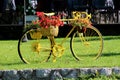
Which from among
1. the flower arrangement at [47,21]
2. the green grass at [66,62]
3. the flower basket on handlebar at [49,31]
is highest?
the flower arrangement at [47,21]

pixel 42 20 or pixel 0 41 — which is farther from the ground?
pixel 42 20

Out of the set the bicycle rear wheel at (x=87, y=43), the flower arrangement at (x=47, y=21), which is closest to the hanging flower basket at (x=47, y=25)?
the flower arrangement at (x=47, y=21)

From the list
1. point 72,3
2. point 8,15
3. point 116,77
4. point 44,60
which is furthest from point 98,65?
point 72,3

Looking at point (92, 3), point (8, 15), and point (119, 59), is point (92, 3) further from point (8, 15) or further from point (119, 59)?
point (119, 59)

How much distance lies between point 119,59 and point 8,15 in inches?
379

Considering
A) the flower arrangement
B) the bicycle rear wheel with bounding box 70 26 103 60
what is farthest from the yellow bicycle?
the flower arrangement

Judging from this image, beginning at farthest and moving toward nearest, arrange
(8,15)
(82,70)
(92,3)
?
1. (92,3)
2. (8,15)
3. (82,70)

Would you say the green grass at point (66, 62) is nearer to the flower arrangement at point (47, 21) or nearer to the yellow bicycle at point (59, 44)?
the yellow bicycle at point (59, 44)

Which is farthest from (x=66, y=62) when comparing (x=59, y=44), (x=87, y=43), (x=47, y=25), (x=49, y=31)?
(x=87, y=43)

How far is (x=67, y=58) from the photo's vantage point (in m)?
14.0

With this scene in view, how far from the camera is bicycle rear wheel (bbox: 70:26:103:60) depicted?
44.7 feet

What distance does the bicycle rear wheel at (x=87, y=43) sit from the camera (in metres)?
13.6

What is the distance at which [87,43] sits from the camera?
46.1 ft

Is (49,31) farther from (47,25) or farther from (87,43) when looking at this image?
(87,43)
